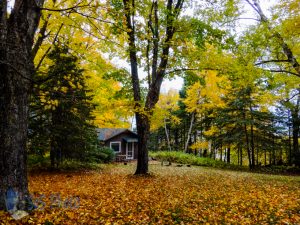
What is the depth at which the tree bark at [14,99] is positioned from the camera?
4539 millimetres

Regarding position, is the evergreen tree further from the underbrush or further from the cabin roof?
the cabin roof

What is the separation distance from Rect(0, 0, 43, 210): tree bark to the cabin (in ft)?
72.9

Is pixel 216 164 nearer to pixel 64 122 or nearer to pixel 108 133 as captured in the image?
pixel 108 133

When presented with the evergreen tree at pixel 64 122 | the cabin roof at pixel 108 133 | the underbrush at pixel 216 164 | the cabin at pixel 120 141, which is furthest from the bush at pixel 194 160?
the evergreen tree at pixel 64 122

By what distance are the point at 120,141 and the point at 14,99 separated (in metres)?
24.1

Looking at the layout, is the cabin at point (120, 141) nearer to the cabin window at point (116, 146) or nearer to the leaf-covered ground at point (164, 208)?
the cabin window at point (116, 146)

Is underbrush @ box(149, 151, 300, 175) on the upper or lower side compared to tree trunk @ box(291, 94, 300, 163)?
lower

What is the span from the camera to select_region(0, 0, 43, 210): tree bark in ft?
14.9

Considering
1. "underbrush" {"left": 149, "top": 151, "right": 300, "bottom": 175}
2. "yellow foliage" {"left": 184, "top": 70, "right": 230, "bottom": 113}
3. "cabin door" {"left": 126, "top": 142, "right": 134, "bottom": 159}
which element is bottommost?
"underbrush" {"left": 149, "top": 151, "right": 300, "bottom": 175}

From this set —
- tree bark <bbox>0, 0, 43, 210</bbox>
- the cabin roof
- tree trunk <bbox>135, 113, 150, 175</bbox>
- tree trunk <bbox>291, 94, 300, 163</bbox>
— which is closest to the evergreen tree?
tree trunk <bbox>135, 113, 150, 175</bbox>

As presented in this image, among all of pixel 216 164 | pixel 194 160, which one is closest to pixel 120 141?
pixel 194 160

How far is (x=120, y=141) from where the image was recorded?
28453 millimetres

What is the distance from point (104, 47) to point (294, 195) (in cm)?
1063

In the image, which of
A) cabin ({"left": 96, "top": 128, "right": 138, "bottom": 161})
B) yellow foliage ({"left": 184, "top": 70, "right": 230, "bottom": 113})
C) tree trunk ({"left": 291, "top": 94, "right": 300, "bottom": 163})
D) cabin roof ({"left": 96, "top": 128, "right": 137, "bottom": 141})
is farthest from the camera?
cabin ({"left": 96, "top": 128, "right": 138, "bottom": 161})
